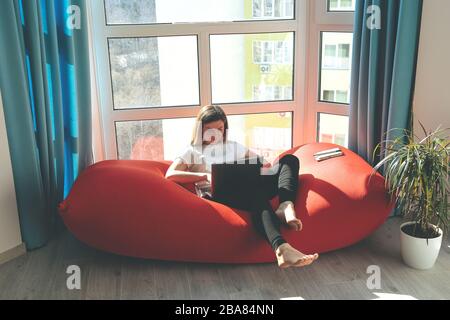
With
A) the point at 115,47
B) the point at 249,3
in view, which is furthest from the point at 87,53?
the point at 249,3

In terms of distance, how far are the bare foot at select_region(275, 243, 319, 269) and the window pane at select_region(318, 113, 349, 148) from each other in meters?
1.56

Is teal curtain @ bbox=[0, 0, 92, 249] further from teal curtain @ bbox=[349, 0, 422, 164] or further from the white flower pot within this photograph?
the white flower pot

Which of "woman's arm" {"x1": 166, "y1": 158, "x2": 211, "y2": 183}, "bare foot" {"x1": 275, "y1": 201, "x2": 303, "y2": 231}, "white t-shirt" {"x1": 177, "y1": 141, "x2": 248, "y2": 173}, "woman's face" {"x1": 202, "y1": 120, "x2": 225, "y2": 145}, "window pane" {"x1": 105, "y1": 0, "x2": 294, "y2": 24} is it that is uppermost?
"window pane" {"x1": 105, "y1": 0, "x2": 294, "y2": 24}

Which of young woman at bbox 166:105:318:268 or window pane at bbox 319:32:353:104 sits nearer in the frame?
young woman at bbox 166:105:318:268

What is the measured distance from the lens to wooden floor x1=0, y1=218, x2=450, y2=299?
2.35 m

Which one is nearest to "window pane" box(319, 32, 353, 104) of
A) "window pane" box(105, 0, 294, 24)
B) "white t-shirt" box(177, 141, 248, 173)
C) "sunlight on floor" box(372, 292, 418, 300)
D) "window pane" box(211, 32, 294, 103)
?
"window pane" box(211, 32, 294, 103)

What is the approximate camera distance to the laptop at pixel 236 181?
8.36 ft

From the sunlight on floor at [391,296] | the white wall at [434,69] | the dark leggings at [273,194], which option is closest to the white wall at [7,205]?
the dark leggings at [273,194]

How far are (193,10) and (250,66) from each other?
22.1 inches

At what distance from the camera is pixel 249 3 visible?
336cm

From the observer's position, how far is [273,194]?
104 inches

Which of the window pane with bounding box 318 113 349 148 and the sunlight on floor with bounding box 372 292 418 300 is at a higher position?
the window pane with bounding box 318 113 349 148

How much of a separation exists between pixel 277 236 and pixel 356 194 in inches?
22.5

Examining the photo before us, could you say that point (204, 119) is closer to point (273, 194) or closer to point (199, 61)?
point (273, 194)
